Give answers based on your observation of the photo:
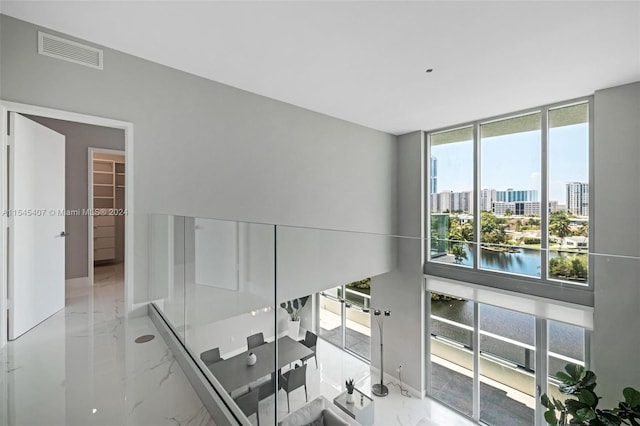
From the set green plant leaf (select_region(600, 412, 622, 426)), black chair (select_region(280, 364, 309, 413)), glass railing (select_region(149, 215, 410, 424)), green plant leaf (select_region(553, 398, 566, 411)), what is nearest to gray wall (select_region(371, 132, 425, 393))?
glass railing (select_region(149, 215, 410, 424))

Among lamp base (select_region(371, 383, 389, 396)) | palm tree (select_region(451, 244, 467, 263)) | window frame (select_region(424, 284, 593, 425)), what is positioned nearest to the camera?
window frame (select_region(424, 284, 593, 425))

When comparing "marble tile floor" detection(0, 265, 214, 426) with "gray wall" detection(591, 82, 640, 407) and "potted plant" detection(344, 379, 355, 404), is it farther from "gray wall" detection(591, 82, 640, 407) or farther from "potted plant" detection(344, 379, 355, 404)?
"gray wall" detection(591, 82, 640, 407)

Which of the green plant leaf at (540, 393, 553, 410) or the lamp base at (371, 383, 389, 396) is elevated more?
the green plant leaf at (540, 393, 553, 410)

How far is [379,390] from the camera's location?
487 centimetres

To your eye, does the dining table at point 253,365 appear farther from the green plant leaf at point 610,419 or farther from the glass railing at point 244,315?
the green plant leaf at point 610,419

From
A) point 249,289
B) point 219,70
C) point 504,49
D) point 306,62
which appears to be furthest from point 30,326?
point 504,49

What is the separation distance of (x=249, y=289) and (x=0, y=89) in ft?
7.57

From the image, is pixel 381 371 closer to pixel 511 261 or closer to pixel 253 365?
pixel 511 261

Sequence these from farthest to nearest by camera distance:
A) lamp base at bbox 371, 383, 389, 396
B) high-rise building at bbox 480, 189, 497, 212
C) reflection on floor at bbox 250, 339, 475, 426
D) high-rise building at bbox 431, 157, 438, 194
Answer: high-rise building at bbox 431, 157, 438, 194
lamp base at bbox 371, 383, 389, 396
high-rise building at bbox 480, 189, 497, 212
reflection on floor at bbox 250, 339, 475, 426

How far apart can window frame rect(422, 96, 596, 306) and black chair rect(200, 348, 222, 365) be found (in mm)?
2634

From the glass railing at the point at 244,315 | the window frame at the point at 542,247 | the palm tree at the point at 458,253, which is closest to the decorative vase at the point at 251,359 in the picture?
the glass railing at the point at 244,315

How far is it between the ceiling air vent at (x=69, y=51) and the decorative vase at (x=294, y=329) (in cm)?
267

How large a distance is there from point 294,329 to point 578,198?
408 cm

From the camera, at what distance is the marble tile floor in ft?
4.42
